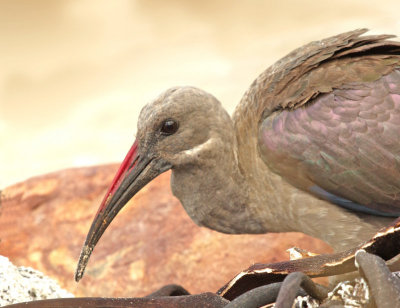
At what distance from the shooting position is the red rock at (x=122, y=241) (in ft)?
11.8

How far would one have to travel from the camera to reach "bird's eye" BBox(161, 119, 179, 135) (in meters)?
2.66

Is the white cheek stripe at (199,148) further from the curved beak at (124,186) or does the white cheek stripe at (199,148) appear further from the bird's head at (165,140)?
the curved beak at (124,186)

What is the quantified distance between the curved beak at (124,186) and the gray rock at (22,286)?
0.68 m

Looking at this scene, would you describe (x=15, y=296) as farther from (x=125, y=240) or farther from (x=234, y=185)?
(x=125, y=240)

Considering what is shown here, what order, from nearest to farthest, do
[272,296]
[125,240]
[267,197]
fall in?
1. [272,296]
2. [267,197]
3. [125,240]

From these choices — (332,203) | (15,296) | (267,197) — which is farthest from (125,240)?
(15,296)

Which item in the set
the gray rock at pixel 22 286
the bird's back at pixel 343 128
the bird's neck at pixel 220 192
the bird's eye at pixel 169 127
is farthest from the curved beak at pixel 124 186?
the gray rock at pixel 22 286

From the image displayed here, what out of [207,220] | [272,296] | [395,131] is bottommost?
[207,220]

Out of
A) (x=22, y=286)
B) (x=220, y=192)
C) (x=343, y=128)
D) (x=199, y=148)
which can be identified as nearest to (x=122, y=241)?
(x=220, y=192)

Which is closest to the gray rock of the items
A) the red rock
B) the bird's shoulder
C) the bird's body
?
the bird's body

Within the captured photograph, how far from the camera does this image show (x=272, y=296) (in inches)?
48.0

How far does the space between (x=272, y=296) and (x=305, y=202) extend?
1490 millimetres

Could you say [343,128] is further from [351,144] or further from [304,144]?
[304,144]

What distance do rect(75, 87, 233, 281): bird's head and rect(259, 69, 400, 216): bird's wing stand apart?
334mm
